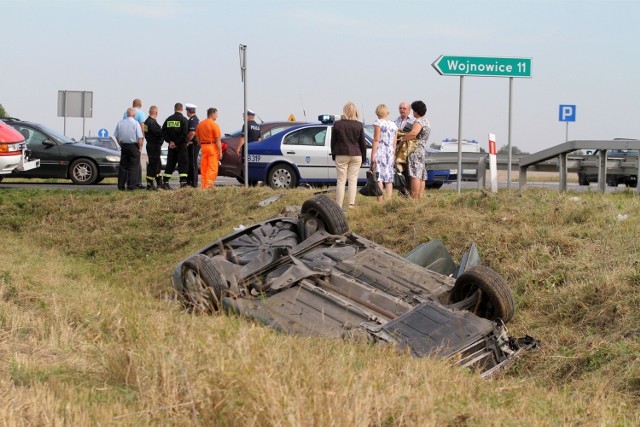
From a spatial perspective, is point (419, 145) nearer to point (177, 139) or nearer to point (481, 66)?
point (481, 66)

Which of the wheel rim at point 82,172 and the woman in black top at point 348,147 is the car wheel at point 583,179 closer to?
the woman in black top at point 348,147

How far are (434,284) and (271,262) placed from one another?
5.13 feet

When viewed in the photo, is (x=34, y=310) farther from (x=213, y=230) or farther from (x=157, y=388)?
(x=213, y=230)

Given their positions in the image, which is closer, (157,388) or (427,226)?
(157,388)

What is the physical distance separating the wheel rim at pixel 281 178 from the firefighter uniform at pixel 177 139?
6.84ft

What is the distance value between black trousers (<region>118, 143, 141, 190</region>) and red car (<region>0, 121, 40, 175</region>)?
2629 millimetres

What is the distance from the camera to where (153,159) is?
20766 mm

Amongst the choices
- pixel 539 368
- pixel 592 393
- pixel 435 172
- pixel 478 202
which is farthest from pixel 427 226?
pixel 435 172

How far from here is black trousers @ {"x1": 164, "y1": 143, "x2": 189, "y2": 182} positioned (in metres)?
20.4

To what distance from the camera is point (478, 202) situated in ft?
43.8

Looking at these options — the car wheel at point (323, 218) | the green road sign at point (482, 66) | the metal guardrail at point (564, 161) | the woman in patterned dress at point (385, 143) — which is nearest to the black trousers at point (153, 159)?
the metal guardrail at point (564, 161)

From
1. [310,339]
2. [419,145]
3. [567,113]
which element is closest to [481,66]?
[419,145]

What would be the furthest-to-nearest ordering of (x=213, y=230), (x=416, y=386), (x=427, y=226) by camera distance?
(x=213, y=230), (x=427, y=226), (x=416, y=386)

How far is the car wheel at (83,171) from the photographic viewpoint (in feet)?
77.0
